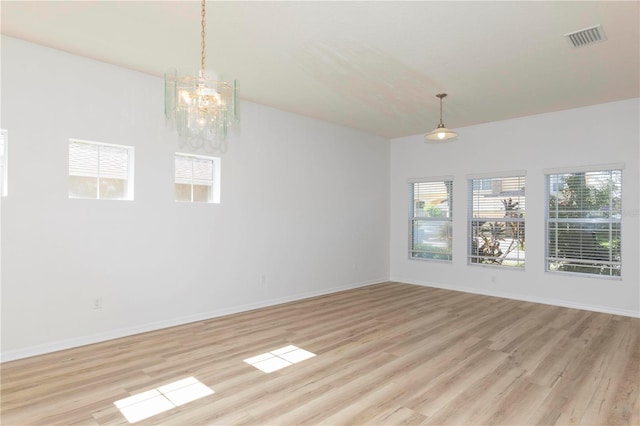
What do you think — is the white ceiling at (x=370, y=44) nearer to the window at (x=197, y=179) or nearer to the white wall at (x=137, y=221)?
the white wall at (x=137, y=221)

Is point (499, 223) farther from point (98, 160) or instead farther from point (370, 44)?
point (98, 160)

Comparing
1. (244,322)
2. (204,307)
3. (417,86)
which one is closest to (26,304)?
(204,307)

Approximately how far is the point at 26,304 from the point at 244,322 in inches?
87.0

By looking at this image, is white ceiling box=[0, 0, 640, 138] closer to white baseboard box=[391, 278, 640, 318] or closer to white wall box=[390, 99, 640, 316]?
white wall box=[390, 99, 640, 316]

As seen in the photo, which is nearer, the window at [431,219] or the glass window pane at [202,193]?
the glass window pane at [202,193]

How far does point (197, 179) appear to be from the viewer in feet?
16.1

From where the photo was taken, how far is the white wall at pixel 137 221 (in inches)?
138

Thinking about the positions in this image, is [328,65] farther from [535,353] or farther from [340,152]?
[535,353]

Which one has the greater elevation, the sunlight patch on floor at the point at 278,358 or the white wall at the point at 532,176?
the white wall at the point at 532,176

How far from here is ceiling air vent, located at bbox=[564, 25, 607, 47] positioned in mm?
3275

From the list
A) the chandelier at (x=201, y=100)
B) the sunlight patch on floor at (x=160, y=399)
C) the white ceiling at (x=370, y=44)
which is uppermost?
the white ceiling at (x=370, y=44)

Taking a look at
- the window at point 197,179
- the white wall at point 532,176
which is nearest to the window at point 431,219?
the white wall at point 532,176

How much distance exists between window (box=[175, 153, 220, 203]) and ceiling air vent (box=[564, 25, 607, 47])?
13.5 feet

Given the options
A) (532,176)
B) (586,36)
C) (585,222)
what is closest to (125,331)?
(586,36)
